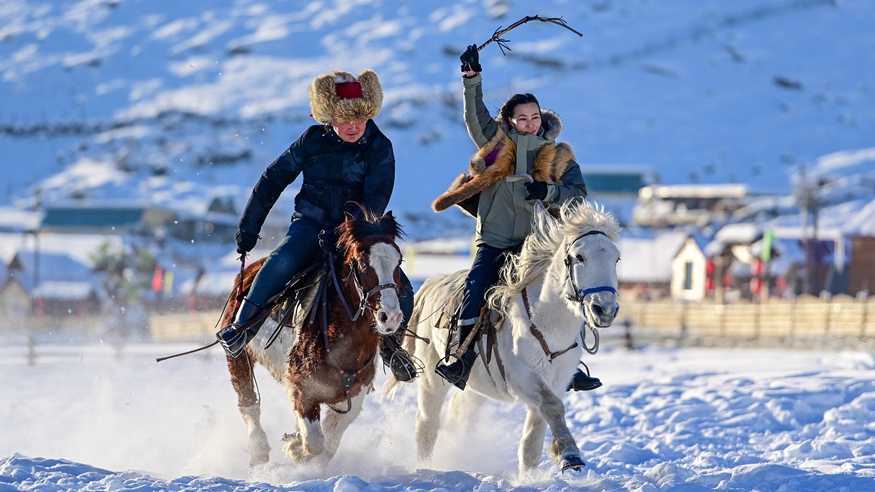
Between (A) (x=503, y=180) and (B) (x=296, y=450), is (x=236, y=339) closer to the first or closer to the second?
(B) (x=296, y=450)

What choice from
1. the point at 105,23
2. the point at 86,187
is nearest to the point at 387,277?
the point at 86,187

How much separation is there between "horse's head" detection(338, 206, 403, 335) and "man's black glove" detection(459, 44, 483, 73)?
133 centimetres

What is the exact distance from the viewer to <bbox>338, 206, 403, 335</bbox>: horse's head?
8.74 m

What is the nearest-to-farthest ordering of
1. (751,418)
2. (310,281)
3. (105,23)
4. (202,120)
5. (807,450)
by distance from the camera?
(310,281) → (807,450) → (751,418) → (202,120) → (105,23)

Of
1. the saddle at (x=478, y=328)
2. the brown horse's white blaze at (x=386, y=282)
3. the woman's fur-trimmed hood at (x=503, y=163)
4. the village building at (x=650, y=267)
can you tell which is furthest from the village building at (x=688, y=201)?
the brown horse's white blaze at (x=386, y=282)

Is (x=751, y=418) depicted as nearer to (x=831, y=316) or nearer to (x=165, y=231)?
(x=831, y=316)

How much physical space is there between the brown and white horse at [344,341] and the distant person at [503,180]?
0.88m

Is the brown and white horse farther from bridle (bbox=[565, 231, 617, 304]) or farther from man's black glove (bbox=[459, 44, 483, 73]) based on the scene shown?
man's black glove (bbox=[459, 44, 483, 73])

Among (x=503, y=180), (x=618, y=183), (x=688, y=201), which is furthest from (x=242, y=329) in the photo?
(x=618, y=183)

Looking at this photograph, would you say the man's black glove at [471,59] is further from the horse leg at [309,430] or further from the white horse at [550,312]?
the horse leg at [309,430]

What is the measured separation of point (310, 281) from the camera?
32.2 feet

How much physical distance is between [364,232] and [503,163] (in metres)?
1.32

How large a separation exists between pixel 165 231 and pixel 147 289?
22.9 meters

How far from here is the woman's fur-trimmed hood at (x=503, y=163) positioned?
10039mm
